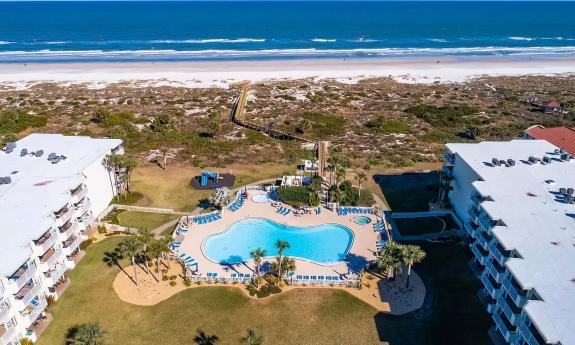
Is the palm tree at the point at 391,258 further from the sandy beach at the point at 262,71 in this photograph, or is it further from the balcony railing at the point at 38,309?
the sandy beach at the point at 262,71

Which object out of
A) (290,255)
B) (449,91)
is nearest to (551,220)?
(290,255)

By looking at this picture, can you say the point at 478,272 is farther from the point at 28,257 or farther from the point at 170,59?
the point at 170,59

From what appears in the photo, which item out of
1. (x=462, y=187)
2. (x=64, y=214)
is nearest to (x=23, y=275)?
(x=64, y=214)

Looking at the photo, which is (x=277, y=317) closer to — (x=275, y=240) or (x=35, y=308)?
(x=275, y=240)

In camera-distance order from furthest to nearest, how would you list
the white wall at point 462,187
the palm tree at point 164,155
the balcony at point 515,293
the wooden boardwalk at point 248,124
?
the wooden boardwalk at point 248,124
the palm tree at point 164,155
the white wall at point 462,187
the balcony at point 515,293

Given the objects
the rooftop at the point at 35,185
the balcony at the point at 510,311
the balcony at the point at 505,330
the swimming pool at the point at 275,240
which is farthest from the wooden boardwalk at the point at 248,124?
the balcony at the point at 510,311

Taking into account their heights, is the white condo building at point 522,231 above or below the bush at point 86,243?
above
